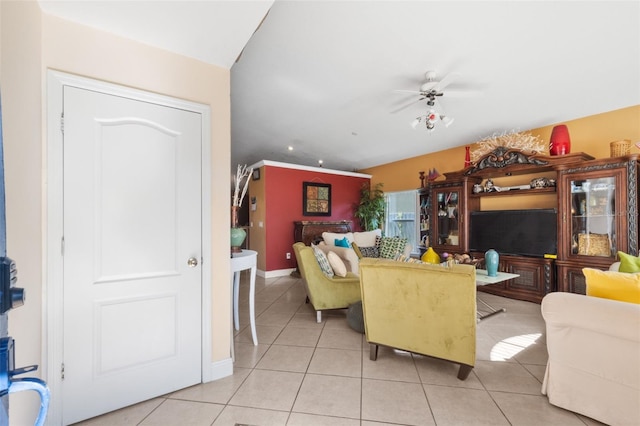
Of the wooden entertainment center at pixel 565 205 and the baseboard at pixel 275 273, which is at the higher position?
the wooden entertainment center at pixel 565 205

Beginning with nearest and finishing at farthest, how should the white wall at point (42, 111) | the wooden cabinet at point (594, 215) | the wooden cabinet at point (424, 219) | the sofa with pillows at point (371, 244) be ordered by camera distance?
the white wall at point (42, 111) < the wooden cabinet at point (594, 215) < the sofa with pillows at point (371, 244) < the wooden cabinet at point (424, 219)

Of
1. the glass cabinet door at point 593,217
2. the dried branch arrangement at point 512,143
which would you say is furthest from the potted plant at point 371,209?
the glass cabinet door at point 593,217

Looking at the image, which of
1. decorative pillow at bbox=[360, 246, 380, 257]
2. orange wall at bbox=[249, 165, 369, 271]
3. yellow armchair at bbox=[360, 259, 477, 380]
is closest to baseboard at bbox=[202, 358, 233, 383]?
yellow armchair at bbox=[360, 259, 477, 380]

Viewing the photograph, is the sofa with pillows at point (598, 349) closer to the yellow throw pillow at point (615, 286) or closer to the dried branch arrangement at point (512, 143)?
the yellow throw pillow at point (615, 286)

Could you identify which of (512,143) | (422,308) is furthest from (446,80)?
(422,308)

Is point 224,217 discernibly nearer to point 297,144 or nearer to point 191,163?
point 191,163

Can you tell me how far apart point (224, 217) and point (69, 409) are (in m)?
1.38

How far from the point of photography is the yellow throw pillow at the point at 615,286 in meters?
1.46

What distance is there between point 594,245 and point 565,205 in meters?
0.56

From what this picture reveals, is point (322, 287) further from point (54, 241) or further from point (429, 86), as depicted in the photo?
point (429, 86)

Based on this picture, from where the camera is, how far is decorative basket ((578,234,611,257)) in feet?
10.3

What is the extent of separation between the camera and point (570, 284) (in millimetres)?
3336

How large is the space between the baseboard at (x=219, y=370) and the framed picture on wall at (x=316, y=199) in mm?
4168

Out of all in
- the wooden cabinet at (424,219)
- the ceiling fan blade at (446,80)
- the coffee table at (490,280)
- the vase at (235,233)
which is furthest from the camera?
the wooden cabinet at (424,219)
